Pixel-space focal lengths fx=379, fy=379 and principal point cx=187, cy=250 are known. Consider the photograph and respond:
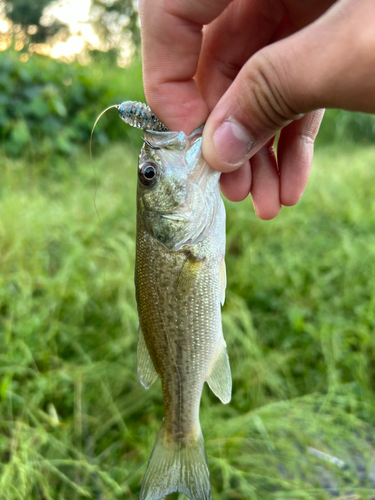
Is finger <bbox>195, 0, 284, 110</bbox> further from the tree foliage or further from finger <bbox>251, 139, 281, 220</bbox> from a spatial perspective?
the tree foliage

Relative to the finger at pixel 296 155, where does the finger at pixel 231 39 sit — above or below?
above

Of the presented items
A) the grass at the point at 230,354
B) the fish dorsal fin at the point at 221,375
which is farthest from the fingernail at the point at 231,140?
the grass at the point at 230,354

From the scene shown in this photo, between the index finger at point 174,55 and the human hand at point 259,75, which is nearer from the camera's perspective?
the human hand at point 259,75

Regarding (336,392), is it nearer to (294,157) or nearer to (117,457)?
(117,457)

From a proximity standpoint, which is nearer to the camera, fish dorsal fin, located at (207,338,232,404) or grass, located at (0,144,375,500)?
fish dorsal fin, located at (207,338,232,404)

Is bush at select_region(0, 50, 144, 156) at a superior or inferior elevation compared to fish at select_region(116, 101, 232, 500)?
superior

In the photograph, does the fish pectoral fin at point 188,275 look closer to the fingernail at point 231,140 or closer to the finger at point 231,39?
the fingernail at point 231,140

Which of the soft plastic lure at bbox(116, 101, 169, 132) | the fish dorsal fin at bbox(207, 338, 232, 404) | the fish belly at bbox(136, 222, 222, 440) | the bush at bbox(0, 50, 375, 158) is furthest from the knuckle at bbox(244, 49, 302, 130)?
the bush at bbox(0, 50, 375, 158)
